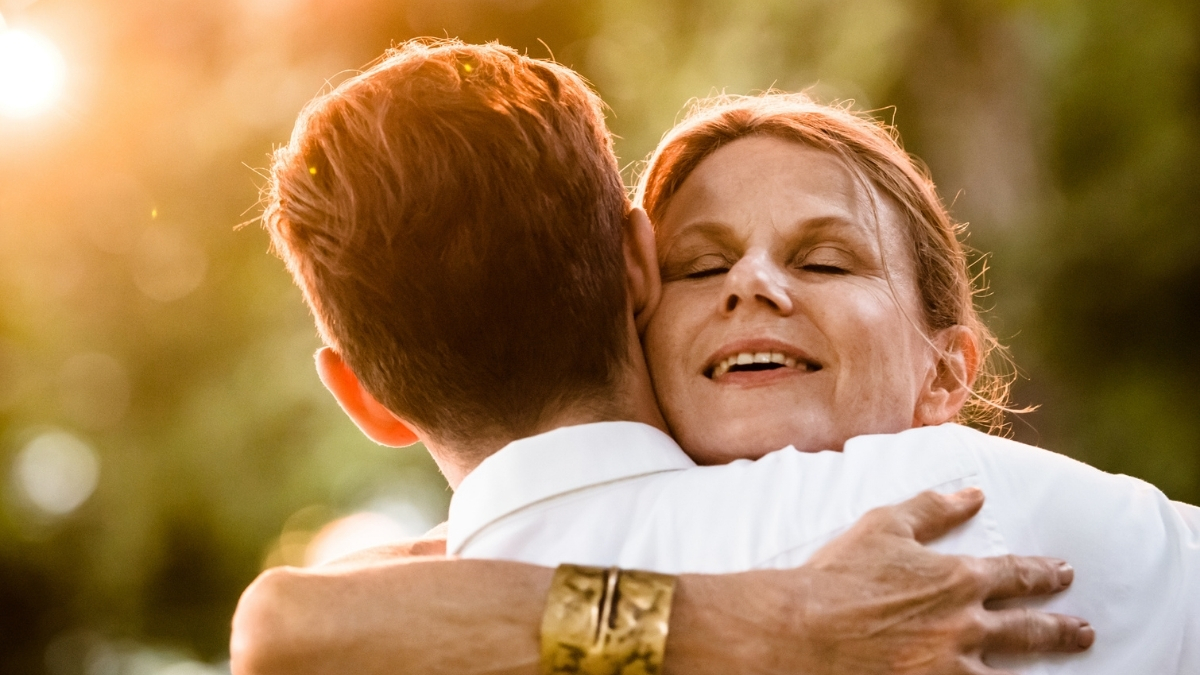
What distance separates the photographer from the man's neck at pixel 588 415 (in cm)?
217

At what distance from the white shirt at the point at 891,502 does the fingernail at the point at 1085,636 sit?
0.03 m

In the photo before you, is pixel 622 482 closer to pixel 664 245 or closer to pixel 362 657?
pixel 362 657

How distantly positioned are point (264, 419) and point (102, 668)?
4.99 meters

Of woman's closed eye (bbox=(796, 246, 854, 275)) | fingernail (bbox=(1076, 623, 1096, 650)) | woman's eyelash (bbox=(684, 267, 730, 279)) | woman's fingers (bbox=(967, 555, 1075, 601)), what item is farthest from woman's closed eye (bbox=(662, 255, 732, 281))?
fingernail (bbox=(1076, 623, 1096, 650))

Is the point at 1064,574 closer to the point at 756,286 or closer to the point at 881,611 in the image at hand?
the point at 881,611

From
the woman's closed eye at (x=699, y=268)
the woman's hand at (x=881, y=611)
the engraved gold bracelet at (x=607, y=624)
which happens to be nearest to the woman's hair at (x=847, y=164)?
the woman's closed eye at (x=699, y=268)

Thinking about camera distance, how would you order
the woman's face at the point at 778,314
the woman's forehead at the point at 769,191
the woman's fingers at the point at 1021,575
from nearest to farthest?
the woman's fingers at the point at 1021,575 → the woman's face at the point at 778,314 → the woman's forehead at the point at 769,191

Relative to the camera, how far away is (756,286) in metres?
2.51

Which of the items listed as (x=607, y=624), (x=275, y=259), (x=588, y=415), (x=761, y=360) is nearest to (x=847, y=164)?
(x=761, y=360)

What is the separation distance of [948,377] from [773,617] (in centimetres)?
142

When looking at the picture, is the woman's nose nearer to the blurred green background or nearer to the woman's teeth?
the woman's teeth

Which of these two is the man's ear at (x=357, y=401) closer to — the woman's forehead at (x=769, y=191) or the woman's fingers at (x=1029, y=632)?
the woman's forehead at (x=769, y=191)

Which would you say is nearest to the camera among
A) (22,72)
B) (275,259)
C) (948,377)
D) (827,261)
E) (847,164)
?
(827,261)

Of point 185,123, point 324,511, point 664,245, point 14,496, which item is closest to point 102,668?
point 14,496
